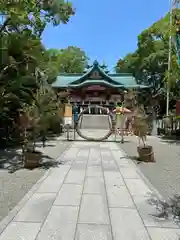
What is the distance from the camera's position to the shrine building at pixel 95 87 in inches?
1148

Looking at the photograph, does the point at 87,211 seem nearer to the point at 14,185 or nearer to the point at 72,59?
the point at 14,185

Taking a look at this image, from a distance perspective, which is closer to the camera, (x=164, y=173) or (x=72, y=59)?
(x=164, y=173)

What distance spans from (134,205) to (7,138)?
1008 cm

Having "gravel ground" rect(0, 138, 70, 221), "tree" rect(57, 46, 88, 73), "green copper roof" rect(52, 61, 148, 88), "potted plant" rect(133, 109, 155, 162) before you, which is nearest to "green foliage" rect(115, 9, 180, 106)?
"green copper roof" rect(52, 61, 148, 88)

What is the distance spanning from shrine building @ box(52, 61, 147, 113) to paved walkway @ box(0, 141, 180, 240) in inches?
864

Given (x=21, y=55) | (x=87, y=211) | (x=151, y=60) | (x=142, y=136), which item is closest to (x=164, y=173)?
(x=142, y=136)

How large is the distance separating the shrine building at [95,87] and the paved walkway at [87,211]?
21950mm

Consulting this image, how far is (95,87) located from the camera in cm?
2941

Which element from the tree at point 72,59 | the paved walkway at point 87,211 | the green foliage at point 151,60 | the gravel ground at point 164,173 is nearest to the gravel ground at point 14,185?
the paved walkway at point 87,211

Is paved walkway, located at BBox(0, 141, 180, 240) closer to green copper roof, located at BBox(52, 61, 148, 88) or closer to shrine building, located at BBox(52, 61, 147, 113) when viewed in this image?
green copper roof, located at BBox(52, 61, 148, 88)

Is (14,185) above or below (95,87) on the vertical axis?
below

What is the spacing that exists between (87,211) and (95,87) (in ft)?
82.5

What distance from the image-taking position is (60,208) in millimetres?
4820

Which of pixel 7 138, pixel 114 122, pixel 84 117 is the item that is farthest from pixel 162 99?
pixel 7 138
